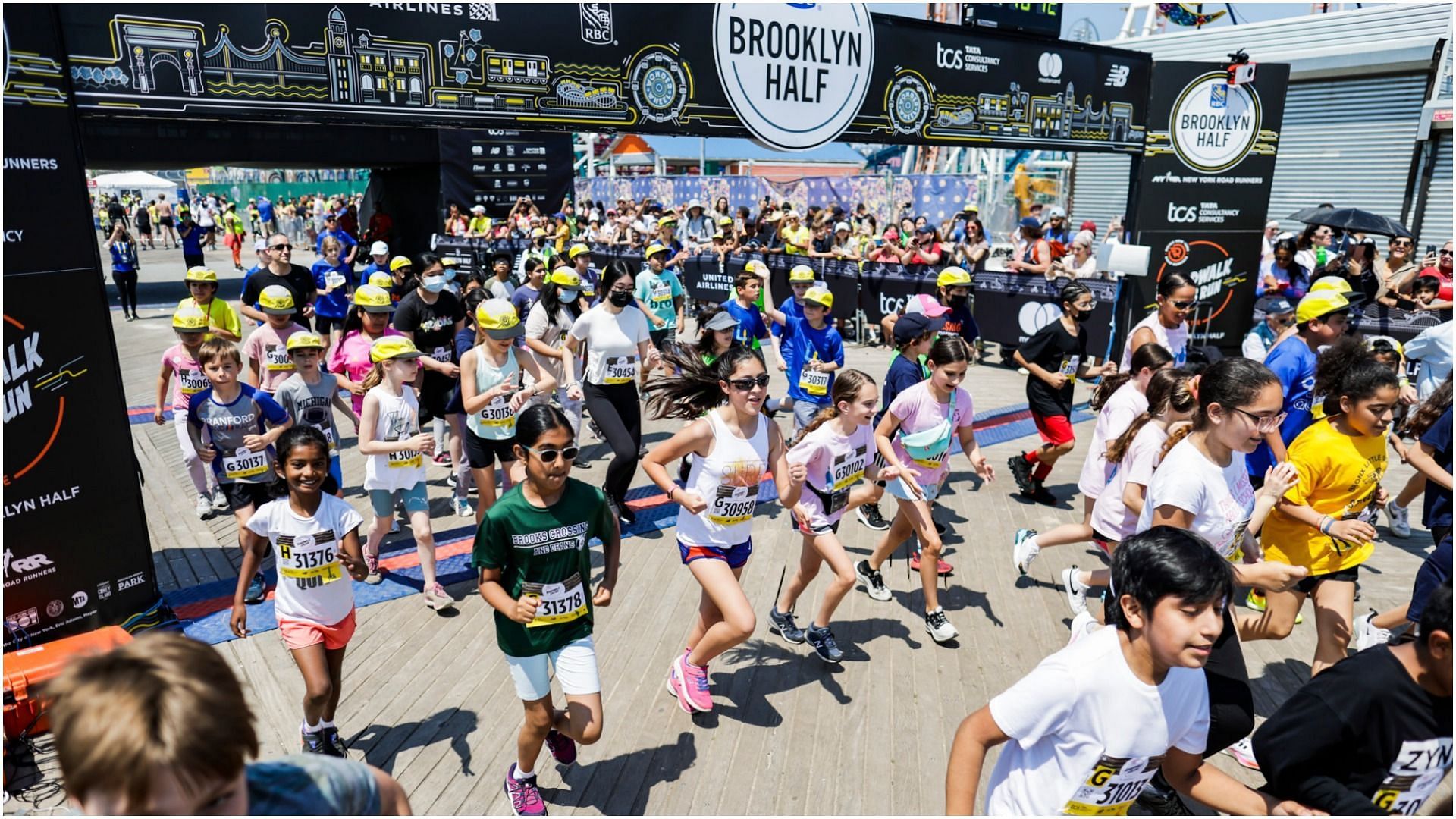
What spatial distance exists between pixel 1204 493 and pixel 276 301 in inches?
267

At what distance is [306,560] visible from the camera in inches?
153

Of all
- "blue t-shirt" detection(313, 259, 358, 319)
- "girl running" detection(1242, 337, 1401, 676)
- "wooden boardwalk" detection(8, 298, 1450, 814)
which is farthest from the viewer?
"blue t-shirt" detection(313, 259, 358, 319)

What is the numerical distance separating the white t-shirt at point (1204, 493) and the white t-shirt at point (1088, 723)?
4.69ft

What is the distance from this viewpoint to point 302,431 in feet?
12.9

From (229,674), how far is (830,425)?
12.5 feet

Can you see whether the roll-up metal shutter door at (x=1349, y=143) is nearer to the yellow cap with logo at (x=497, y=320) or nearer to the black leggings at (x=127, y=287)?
the yellow cap with logo at (x=497, y=320)

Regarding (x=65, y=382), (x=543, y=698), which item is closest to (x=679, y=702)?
(x=543, y=698)

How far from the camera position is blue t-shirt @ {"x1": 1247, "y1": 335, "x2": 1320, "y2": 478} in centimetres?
646

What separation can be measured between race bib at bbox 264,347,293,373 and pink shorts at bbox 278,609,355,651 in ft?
12.2

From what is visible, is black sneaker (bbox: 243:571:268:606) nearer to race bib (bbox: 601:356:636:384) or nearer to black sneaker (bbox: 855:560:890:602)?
race bib (bbox: 601:356:636:384)

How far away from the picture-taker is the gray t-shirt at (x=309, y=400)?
6.03 meters

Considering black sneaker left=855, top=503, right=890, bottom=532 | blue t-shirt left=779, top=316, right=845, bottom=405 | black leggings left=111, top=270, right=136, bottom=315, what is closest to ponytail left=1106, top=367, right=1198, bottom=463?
black sneaker left=855, top=503, right=890, bottom=532

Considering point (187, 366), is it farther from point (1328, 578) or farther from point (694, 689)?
point (1328, 578)

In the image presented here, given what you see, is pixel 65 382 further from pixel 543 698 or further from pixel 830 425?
pixel 830 425
